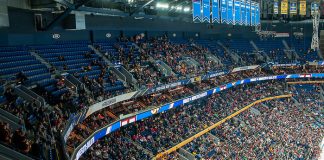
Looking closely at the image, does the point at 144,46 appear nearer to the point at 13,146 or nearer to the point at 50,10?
the point at 50,10

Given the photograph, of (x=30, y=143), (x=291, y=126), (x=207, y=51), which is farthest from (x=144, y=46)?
(x=30, y=143)

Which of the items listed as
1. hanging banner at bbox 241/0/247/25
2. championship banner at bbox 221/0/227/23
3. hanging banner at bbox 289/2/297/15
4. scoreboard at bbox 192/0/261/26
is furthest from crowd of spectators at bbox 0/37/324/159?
hanging banner at bbox 289/2/297/15

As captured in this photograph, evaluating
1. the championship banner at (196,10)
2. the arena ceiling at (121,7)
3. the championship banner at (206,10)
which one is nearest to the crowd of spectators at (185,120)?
the arena ceiling at (121,7)

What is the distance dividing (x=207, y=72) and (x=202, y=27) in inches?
442

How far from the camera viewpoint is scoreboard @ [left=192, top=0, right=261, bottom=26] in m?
21.5

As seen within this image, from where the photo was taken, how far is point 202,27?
42.8 m

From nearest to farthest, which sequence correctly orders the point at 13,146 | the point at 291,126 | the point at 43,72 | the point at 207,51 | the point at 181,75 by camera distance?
the point at 13,146, the point at 43,72, the point at 181,75, the point at 291,126, the point at 207,51

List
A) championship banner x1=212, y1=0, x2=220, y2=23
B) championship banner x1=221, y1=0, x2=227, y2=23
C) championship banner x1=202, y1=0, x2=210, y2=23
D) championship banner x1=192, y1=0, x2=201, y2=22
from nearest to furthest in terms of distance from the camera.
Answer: championship banner x1=192, y1=0, x2=201, y2=22 → championship banner x1=202, y1=0, x2=210, y2=23 → championship banner x1=212, y1=0, x2=220, y2=23 → championship banner x1=221, y1=0, x2=227, y2=23

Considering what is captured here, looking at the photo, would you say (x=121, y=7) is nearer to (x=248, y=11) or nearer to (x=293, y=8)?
(x=248, y=11)

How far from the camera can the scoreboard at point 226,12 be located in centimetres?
2145

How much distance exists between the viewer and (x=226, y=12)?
2316 centimetres

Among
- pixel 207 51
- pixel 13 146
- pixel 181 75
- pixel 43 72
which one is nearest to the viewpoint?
pixel 13 146

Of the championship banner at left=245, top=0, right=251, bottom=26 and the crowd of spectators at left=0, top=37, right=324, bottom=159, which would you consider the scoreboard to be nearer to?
the championship banner at left=245, top=0, right=251, bottom=26

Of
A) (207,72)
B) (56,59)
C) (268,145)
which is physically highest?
(56,59)
